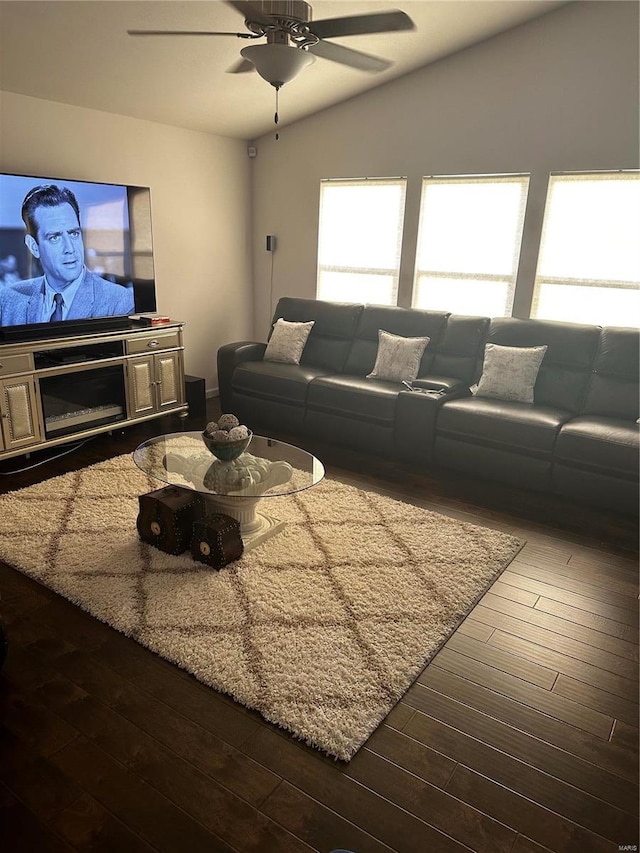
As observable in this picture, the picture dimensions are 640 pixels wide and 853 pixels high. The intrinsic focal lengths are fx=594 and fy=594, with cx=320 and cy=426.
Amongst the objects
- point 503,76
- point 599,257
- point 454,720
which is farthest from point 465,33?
point 454,720

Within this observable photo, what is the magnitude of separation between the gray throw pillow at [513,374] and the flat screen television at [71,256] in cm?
260

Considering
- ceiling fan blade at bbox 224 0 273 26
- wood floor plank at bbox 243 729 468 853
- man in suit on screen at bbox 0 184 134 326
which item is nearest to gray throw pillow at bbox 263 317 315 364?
man in suit on screen at bbox 0 184 134 326

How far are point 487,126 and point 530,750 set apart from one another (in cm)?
409

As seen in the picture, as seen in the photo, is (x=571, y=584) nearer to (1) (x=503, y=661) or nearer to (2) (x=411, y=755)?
(1) (x=503, y=661)

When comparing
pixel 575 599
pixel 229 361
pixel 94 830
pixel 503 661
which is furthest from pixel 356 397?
pixel 94 830

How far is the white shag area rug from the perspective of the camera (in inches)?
80.7

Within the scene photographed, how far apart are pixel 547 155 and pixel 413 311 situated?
1.40 meters

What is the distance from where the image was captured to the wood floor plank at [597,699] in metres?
1.97

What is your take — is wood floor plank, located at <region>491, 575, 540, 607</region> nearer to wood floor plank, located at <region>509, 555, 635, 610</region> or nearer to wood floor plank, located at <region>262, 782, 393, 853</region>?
wood floor plank, located at <region>509, 555, 635, 610</region>

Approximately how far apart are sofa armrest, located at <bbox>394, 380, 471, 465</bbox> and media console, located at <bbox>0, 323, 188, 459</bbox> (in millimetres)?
1875

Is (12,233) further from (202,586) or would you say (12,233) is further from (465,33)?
(465,33)

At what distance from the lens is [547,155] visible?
13.6 ft

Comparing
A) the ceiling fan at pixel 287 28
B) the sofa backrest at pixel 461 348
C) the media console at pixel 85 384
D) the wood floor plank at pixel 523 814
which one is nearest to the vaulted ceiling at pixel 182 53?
the ceiling fan at pixel 287 28

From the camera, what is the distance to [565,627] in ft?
7.90
